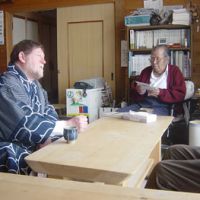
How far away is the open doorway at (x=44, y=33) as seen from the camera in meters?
5.57

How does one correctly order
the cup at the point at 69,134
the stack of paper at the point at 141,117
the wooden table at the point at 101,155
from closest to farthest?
the wooden table at the point at 101,155, the cup at the point at 69,134, the stack of paper at the point at 141,117

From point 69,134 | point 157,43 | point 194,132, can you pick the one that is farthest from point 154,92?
point 69,134

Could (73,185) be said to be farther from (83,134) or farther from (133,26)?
(133,26)

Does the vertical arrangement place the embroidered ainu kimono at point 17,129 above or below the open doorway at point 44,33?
below

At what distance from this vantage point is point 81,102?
4.21 m

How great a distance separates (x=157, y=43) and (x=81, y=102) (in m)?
1.24

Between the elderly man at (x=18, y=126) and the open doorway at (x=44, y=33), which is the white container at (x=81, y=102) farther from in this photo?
the elderly man at (x=18, y=126)

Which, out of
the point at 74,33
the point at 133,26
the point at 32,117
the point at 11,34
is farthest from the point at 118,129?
the point at 11,34

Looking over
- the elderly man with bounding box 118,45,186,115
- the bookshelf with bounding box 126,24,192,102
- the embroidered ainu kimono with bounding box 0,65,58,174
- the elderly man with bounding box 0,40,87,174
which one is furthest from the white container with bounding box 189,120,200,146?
the embroidered ainu kimono with bounding box 0,65,58,174

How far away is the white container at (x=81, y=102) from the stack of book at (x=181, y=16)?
1364 mm

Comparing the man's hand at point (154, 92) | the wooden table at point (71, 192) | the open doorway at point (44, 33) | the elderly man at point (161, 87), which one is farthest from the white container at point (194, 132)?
the open doorway at point (44, 33)

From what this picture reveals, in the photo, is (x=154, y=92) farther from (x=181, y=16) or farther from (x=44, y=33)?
(x=44, y=33)

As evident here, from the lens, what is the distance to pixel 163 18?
13.1 feet

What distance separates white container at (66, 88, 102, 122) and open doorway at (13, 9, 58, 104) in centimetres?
146
